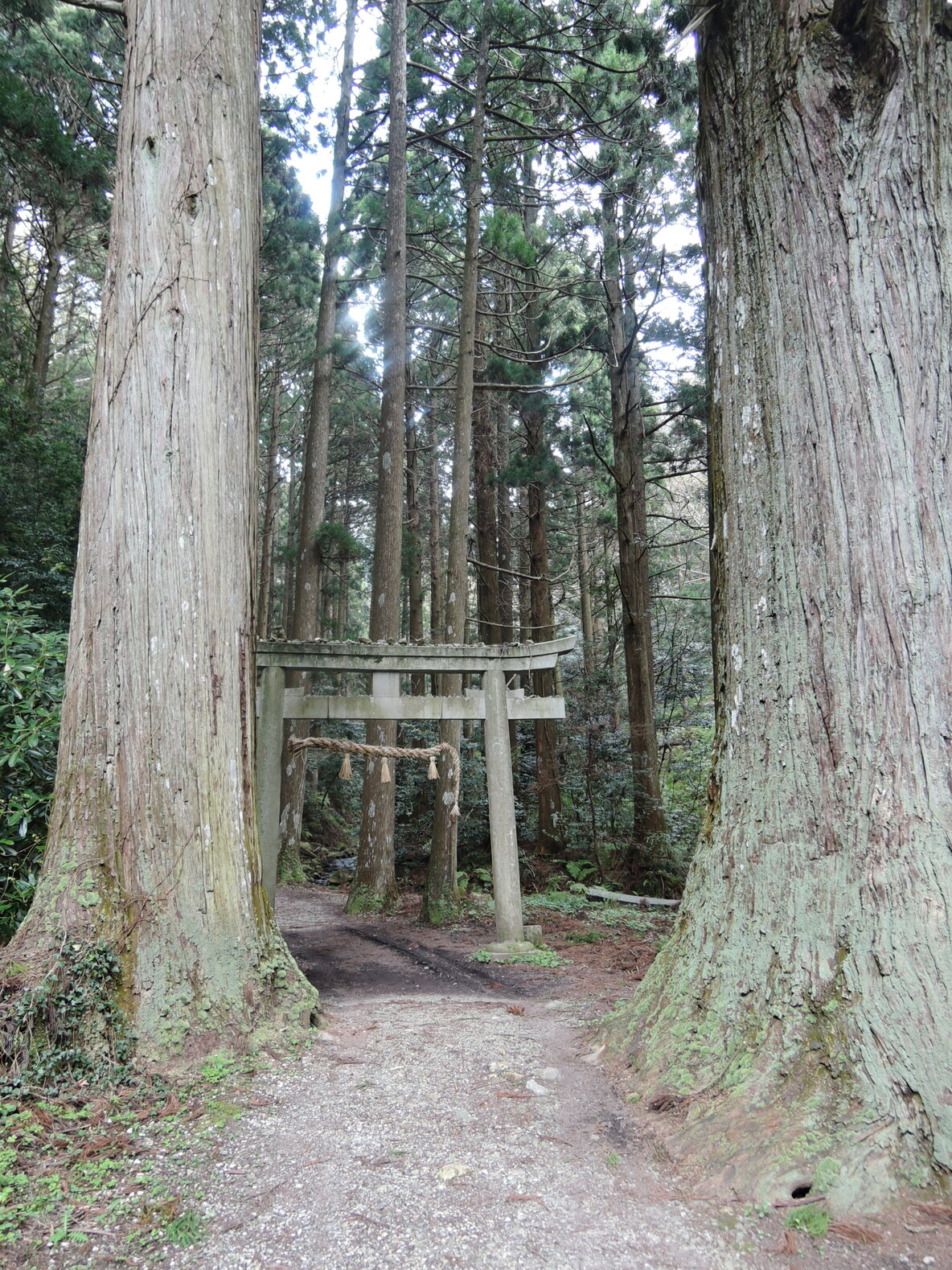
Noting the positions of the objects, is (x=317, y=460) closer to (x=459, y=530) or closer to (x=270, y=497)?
(x=459, y=530)

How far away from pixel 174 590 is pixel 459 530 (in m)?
5.82

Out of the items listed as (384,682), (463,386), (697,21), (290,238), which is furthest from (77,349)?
(697,21)

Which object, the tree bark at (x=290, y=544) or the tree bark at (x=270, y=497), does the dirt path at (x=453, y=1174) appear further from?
the tree bark at (x=270, y=497)

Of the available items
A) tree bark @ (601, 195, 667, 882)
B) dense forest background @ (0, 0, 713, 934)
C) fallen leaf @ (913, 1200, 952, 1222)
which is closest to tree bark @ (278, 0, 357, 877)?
dense forest background @ (0, 0, 713, 934)

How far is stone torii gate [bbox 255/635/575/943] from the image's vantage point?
20.0ft

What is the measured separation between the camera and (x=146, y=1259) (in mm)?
1795

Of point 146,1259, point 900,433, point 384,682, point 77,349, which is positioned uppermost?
point 77,349

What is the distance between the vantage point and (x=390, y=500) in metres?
9.32

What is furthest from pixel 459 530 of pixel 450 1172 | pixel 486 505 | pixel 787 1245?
pixel 787 1245

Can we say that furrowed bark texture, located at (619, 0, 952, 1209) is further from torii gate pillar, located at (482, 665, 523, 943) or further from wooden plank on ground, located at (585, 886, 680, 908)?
wooden plank on ground, located at (585, 886, 680, 908)

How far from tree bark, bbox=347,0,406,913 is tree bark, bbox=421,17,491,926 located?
664mm

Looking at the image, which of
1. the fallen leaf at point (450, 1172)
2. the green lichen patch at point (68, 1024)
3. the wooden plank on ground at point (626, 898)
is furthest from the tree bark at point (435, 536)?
the fallen leaf at point (450, 1172)

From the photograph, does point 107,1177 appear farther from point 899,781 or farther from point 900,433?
point 900,433

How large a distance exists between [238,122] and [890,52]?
3043 mm
